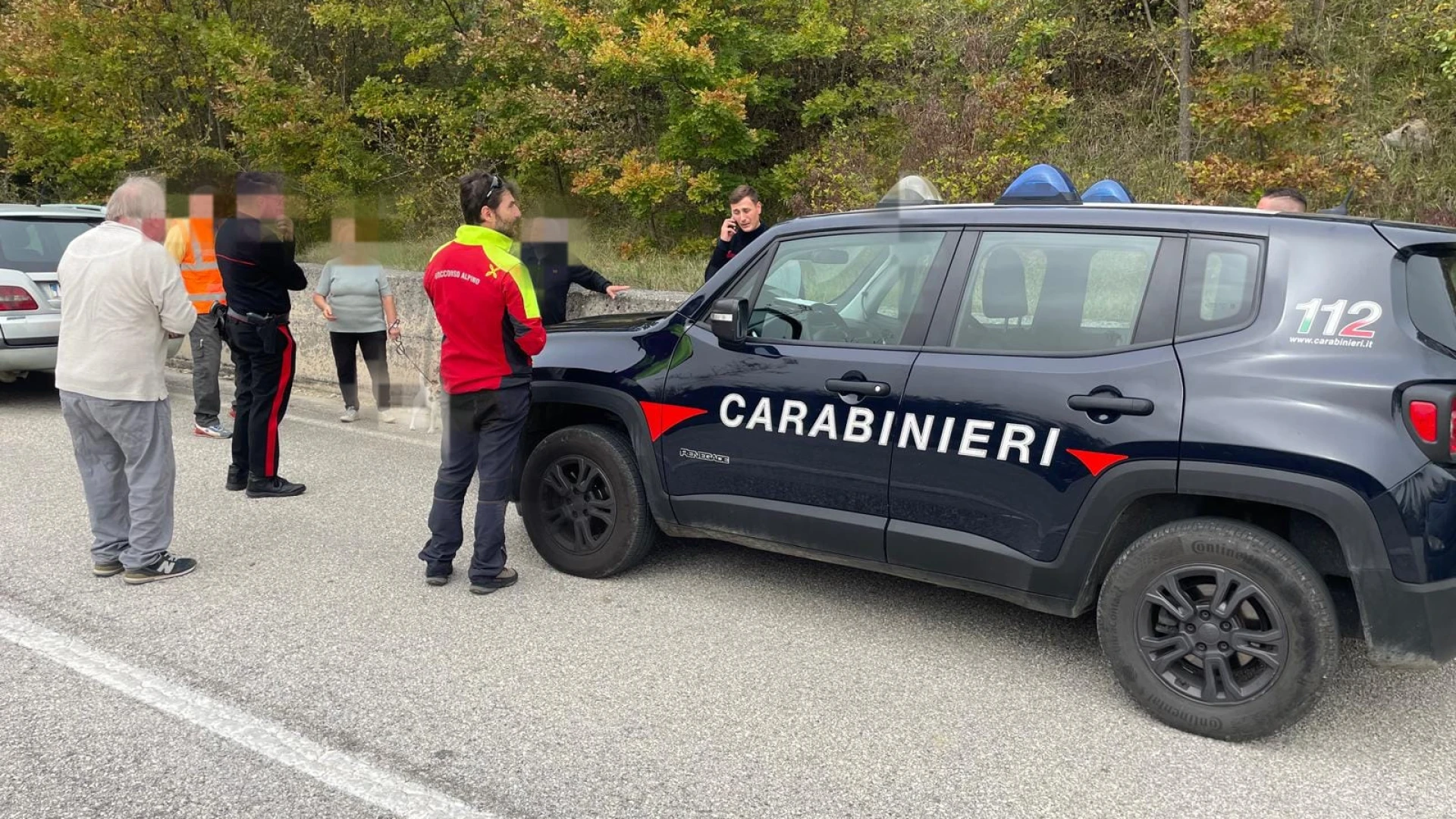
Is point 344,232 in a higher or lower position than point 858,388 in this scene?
higher

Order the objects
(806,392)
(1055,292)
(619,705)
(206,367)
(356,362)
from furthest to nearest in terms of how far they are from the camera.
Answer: (356,362) → (206,367) → (806,392) → (1055,292) → (619,705)

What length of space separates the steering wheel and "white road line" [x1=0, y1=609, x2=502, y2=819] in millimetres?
2163

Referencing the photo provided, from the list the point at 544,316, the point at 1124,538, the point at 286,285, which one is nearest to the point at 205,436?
the point at 286,285

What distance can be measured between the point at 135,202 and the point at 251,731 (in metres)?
2.61

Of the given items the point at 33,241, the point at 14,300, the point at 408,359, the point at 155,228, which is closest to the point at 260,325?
the point at 155,228

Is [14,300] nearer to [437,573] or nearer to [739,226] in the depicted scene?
[437,573]

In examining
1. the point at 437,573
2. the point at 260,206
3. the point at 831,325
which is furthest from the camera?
the point at 260,206

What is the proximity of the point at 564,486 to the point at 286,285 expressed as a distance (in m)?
2.59

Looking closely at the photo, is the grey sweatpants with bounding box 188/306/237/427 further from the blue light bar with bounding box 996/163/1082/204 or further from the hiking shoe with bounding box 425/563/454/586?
the blue light bar with bounding box 996/163/1082/204

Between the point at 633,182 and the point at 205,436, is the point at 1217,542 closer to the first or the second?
the point at 205,436

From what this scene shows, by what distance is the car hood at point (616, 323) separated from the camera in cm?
489

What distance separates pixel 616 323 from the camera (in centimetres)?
509

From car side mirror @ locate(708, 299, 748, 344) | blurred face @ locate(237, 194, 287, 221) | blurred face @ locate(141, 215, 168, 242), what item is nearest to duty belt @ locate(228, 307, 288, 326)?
blurred face @ locate(237, 194, 287, 221)

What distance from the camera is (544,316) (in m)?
6.89
